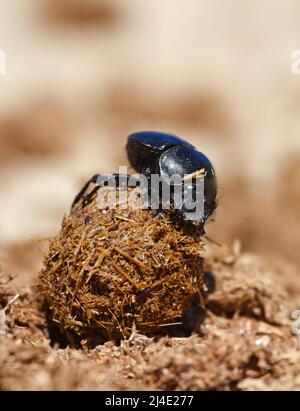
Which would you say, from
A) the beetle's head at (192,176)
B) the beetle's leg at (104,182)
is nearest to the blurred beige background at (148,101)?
the beetle's leg at (104,182)

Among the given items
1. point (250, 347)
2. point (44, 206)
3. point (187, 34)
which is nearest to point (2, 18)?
point (187, 34)

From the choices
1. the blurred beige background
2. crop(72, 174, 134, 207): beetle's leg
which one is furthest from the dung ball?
the blurred beige background

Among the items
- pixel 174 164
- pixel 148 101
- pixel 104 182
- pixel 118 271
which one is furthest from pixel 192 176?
pixel 148 101

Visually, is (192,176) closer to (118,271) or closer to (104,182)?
(104,182)

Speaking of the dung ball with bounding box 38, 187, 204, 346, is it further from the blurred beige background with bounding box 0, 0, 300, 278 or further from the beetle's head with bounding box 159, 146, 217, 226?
the blurred beige background with bounding box 0, 0, 300, 278

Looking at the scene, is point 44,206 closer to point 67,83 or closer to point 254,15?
point 67,83
